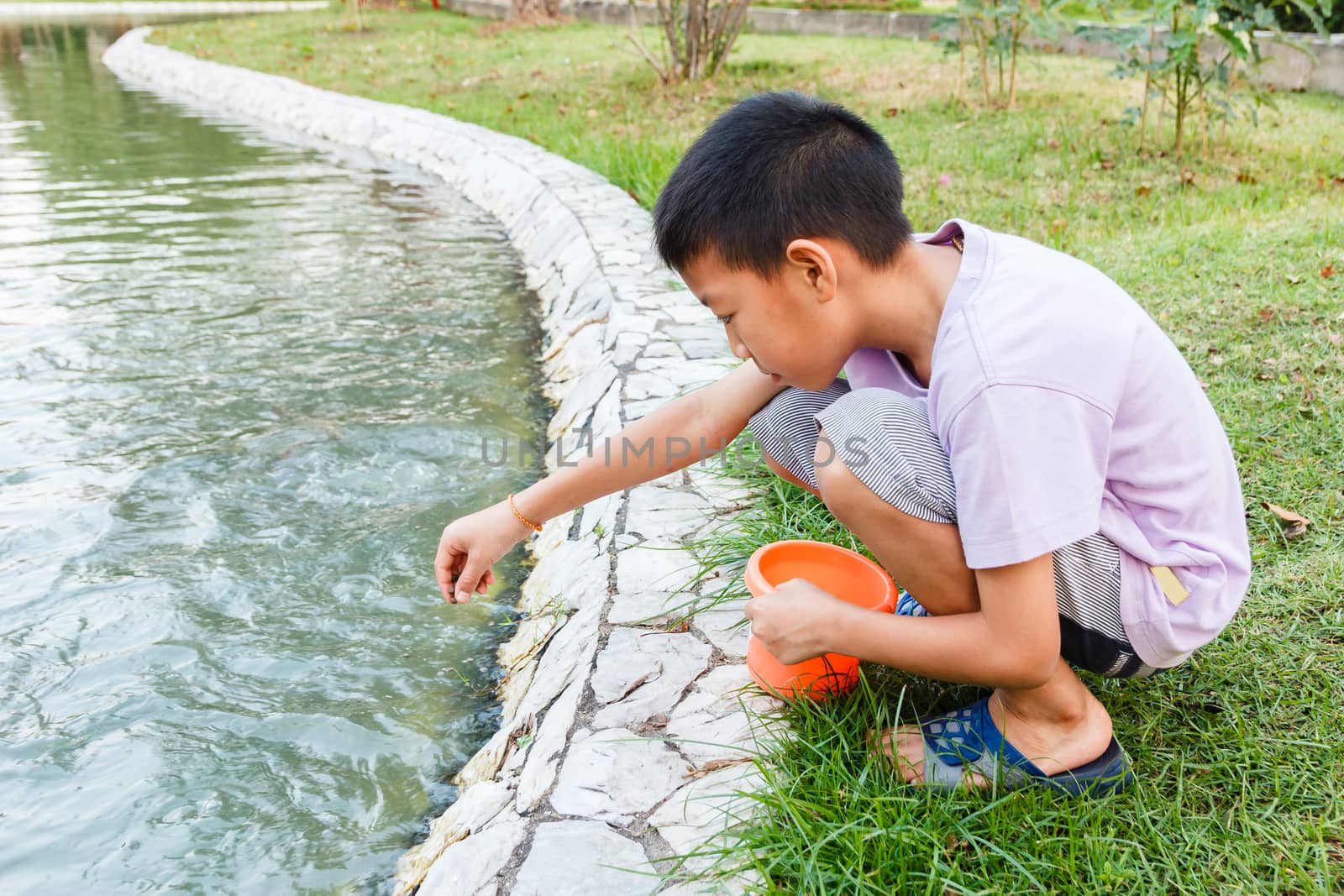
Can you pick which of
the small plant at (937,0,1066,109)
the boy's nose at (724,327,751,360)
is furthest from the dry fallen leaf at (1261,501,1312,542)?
the small plant at (937,0,1066,109)

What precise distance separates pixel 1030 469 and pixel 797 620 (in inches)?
18.3

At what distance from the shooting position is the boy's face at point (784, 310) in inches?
67.3

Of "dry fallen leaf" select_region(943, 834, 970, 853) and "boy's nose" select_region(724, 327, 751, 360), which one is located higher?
"boy's nose" select_region(724, 327, 751, 360)

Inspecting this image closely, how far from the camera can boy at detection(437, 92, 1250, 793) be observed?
1519 mm

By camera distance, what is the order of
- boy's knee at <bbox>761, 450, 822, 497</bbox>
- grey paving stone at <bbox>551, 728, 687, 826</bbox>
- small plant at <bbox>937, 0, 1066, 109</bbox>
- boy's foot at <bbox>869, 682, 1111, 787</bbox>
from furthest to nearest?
small plant at <bbox>937, 0, 1066, 109</bbox>, boy's knee at <bbox>761, 450, 822, 497</bbox>, grey paving stone at <bbox>551, 728, 687, 826</bbox>, boy's foot at <bbox>869, 682, 1111, 787</bbox>

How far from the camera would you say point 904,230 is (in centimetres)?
174

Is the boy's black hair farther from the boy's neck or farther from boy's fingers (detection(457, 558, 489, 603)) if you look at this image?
boy's fingers (detection(457, 558, 489, 603))

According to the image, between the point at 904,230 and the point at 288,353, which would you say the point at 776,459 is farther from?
the point at 288,353

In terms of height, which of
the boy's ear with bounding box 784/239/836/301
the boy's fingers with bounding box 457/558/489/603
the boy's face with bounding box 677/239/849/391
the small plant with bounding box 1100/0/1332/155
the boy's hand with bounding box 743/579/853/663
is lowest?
the boy's fingers with bounding box 457/558/489/603

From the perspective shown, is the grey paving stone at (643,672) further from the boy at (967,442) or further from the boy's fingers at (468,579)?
the boy at (967,442)

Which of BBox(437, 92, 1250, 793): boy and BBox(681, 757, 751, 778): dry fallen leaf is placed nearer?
BBox(437, 92, 1250, 793): boy

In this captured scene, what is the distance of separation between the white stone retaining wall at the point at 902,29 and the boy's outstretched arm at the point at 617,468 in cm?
493

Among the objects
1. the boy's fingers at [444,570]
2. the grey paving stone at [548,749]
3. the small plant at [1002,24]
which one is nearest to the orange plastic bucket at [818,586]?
the grey paving stone at [548,749]

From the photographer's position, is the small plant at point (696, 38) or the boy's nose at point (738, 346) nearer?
the boy's nose at point (738, 346)
